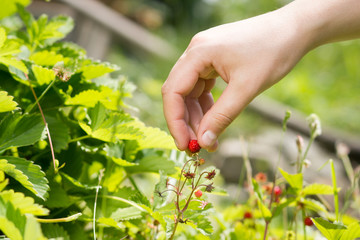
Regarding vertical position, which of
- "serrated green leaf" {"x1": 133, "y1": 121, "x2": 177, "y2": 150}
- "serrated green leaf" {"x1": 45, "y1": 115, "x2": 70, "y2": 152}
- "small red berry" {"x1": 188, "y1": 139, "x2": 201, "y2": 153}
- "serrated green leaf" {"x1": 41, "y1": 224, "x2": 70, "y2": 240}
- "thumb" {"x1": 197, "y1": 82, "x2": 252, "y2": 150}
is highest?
"thumb" {"x1": 197, "y1": 82, "x2": 252, "y2": 150}

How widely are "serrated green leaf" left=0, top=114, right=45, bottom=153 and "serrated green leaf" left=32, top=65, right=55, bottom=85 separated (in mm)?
91

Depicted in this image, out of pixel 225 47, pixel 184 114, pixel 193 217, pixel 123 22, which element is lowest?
pixel 123 22

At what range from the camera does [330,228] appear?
62cm

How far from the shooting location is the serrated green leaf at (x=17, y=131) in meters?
0.61

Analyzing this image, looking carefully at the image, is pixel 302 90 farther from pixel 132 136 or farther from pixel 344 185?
pixel 132 136

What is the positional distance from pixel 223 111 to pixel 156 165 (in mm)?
188

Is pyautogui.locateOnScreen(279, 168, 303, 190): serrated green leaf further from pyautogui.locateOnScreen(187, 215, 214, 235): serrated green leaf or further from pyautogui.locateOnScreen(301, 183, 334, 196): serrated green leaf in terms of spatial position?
pyautogui.locateOnScreen(187, 215, 214, 235): serrated green leaf

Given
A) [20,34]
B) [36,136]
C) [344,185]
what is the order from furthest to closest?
[344,185], [20,34], [36,136]

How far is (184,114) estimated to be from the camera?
762 mm

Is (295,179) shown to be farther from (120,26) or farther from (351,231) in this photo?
(120,26)

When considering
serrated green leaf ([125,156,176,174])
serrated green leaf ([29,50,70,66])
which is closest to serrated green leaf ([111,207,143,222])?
serrated green leaf ([125,156,176,174])

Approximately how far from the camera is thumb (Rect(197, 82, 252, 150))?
69 cm

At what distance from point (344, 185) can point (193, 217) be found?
2.61 meters

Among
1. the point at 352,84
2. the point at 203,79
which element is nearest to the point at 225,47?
the point at 203,79
